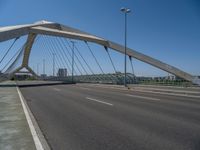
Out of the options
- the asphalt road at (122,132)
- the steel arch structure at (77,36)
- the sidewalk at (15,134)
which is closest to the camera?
the sidewalk at (15,134)

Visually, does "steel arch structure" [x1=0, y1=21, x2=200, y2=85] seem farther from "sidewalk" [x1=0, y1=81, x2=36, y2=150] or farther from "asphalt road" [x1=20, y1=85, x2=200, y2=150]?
"asphalt road" [x1=20, y1=85, x2=200, y2=150]

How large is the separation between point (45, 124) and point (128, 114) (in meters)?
3.20

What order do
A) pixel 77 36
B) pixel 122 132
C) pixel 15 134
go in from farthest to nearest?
1. pixel 77 36
2. pixel 122 132
3. pixel 15 134

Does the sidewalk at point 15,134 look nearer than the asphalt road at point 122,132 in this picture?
Yes

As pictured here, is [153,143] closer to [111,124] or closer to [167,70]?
A: [111,124]

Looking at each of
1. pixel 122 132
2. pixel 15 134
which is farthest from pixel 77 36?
pixel 15 134

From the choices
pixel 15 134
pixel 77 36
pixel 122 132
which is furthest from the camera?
pixel 77 36

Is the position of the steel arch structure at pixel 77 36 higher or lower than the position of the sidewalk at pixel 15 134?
higher

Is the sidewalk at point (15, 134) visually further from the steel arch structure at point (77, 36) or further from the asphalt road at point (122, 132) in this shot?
the steel arch structure at point (77, 36)

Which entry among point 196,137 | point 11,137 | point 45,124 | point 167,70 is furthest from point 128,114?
point 167,70

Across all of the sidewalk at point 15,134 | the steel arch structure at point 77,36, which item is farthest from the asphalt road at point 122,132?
the steel arch structure at point 77,36

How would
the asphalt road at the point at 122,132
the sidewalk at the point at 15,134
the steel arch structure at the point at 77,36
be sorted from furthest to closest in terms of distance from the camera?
the steel arch structure at the point at 77,36 < the asphalt road at the point at 122,132 < the sidewalk at the point at 15,134

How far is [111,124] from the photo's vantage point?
816 centimetres

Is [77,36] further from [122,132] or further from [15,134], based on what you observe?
[15,134]
